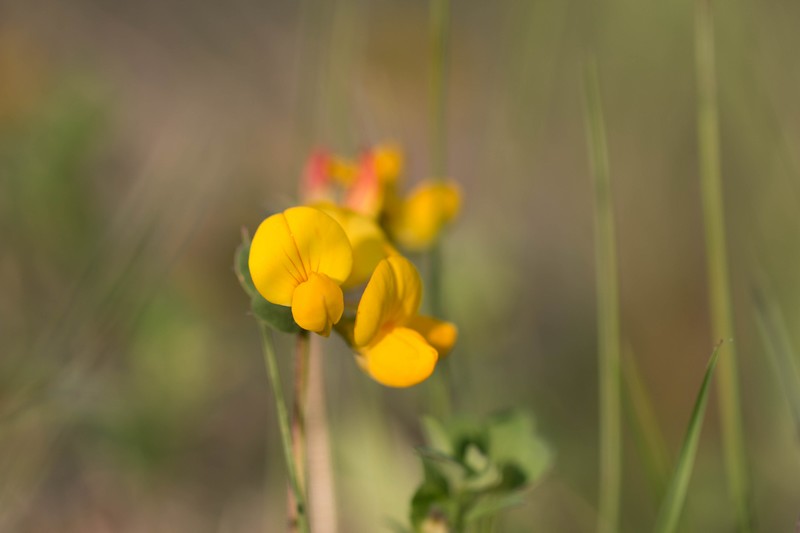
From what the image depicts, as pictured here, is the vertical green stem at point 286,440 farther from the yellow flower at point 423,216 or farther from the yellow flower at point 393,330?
the yellow flower at point 423,216

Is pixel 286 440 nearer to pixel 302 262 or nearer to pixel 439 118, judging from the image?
pixel 302 262

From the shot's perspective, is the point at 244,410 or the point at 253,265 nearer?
the point at 253,265

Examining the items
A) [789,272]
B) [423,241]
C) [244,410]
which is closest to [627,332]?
[789,272]

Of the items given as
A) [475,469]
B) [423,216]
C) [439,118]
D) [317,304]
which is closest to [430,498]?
[475,469]

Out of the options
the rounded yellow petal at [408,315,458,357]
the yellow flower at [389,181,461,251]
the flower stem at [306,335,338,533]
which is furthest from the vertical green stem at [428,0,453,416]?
the rounded yellow petal at [408,315,458,357]

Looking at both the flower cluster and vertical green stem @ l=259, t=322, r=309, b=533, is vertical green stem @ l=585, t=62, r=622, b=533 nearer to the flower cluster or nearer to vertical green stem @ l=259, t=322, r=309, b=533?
the flower cluster

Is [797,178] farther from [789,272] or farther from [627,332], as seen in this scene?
[627,332]
